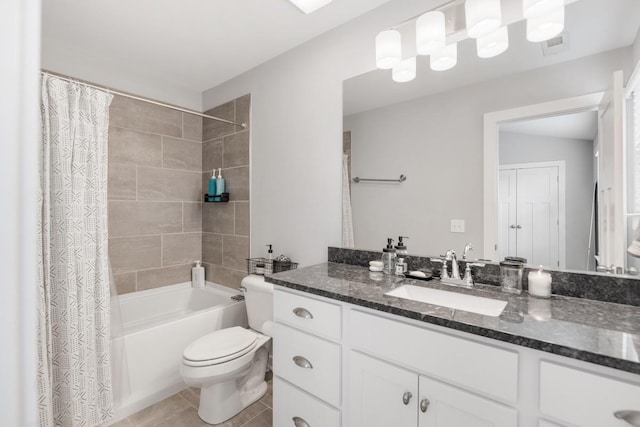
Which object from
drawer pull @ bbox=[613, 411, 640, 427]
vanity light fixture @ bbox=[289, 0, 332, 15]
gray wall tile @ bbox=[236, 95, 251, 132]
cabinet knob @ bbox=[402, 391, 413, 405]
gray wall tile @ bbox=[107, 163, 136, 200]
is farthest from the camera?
gray wall tile @ bbox=[236, 95, 251, 132]

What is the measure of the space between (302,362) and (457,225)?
0.97m

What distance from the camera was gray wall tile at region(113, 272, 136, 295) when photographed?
2467 mm

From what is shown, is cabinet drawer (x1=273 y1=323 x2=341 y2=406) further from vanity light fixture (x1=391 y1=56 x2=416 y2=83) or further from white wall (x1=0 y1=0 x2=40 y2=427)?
vanity light fixture (x1=391 y1=56 x2=416 y2=83)

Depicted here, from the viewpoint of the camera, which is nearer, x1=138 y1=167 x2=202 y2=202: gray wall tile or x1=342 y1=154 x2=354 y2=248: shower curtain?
x1=342 y1=154 x2=354 y2=248: shower curtain

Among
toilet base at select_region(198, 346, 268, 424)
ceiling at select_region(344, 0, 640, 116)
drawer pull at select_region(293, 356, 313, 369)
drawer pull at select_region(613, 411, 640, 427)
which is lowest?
toilet base at select_region(198, 346, 268, 424)

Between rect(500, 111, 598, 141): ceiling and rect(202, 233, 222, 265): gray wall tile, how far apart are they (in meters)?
2.41

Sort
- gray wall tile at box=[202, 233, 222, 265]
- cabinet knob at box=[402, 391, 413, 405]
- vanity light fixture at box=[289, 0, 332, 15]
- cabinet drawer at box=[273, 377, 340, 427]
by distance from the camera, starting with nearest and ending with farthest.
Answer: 1. cabinet knob at box=[402, 391, 413, 405]
2. cabinet drawer at box=[273, 377, 340, 427]
3. vanity light fixture at box=[289, 0, 332, 15]
4. gray wall tile at box=[202, 233, 222, 265]

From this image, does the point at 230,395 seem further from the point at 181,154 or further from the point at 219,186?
the point at 181,154

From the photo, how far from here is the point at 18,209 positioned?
295mm

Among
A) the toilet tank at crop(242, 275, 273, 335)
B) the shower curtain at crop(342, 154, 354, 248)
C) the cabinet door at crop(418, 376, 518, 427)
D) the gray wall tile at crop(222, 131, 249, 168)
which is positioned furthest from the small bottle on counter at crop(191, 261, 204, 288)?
the cabinet door at crop(418, 376, 518, 427)

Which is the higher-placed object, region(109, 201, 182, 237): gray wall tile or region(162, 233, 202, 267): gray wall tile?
region(109, 201, 182, 237): gray wall tile

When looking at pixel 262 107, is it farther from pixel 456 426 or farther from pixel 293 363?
pixel 456 426

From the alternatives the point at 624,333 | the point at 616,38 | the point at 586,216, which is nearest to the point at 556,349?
the point at 624,333

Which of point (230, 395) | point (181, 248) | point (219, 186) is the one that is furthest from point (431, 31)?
point (181, 248)
